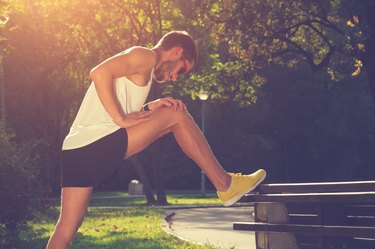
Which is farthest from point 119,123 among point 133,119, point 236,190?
point 236,190

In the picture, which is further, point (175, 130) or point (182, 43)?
point (175, 130)

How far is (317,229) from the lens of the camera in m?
5.26

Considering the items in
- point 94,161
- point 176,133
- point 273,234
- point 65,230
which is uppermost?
point 176,133

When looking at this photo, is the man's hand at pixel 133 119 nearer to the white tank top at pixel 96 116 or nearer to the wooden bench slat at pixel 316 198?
the white tank top at pixel 96 116

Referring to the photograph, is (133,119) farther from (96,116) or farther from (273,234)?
(273,234)

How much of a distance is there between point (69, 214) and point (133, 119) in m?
0.68

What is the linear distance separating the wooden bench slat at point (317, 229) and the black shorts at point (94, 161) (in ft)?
4.81

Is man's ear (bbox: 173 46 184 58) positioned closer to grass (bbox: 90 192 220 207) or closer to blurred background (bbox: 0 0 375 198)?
blurred background (bbox: 0 0 375 198)

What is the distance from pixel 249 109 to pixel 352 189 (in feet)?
151

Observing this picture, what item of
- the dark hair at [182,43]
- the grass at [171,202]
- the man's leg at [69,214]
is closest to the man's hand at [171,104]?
the dark hair at [182,43]

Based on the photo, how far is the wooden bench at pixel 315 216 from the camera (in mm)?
5102

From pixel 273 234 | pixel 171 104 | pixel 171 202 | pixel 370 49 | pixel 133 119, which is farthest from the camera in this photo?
pixel 171 202

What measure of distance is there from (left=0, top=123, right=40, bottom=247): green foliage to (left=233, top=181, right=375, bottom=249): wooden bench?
5247 mm

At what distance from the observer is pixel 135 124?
4.67 metres
